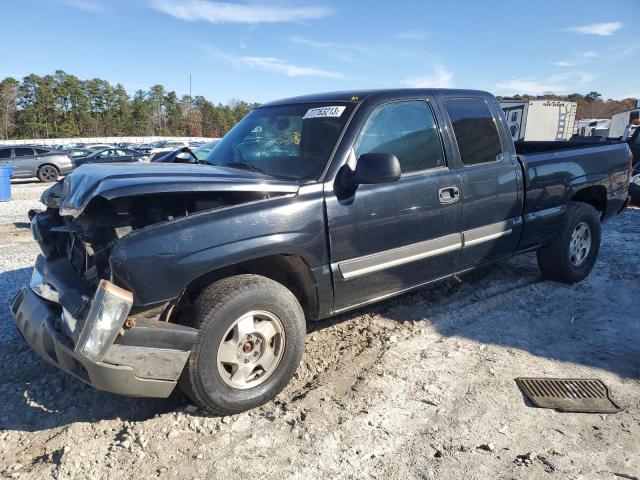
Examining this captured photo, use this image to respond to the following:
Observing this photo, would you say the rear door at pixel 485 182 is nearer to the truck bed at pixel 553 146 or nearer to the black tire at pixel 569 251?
the black tire at pixel 569 251

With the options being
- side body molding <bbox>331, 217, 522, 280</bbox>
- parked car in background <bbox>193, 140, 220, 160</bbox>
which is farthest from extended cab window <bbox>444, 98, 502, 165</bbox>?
parked car in background <bbox>193, 140, 220, 160</bbox>

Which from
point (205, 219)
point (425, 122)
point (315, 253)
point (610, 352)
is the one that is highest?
point (425, 122)

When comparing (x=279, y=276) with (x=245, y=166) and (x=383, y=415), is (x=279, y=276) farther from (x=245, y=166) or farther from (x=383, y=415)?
(x=383, y=415)

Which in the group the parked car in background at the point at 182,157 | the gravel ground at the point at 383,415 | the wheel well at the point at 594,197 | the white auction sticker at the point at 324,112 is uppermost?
the white auction sticker at the point at 324,112

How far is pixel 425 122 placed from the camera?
378 centimetres

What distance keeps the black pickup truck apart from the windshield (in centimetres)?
2

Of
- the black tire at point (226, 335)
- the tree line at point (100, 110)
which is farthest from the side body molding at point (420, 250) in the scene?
the tree line at point (100, 110)

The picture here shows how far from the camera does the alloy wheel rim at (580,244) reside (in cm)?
509

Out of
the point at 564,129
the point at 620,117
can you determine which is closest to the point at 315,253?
the point at 564,129

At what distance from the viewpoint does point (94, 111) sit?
76188 millimetres

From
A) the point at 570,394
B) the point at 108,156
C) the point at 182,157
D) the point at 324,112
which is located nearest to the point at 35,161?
the point at 108,156

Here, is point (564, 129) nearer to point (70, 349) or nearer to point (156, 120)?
point (70, 349)

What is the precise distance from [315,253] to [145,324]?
110 centimetres

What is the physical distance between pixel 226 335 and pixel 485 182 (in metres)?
2.53
